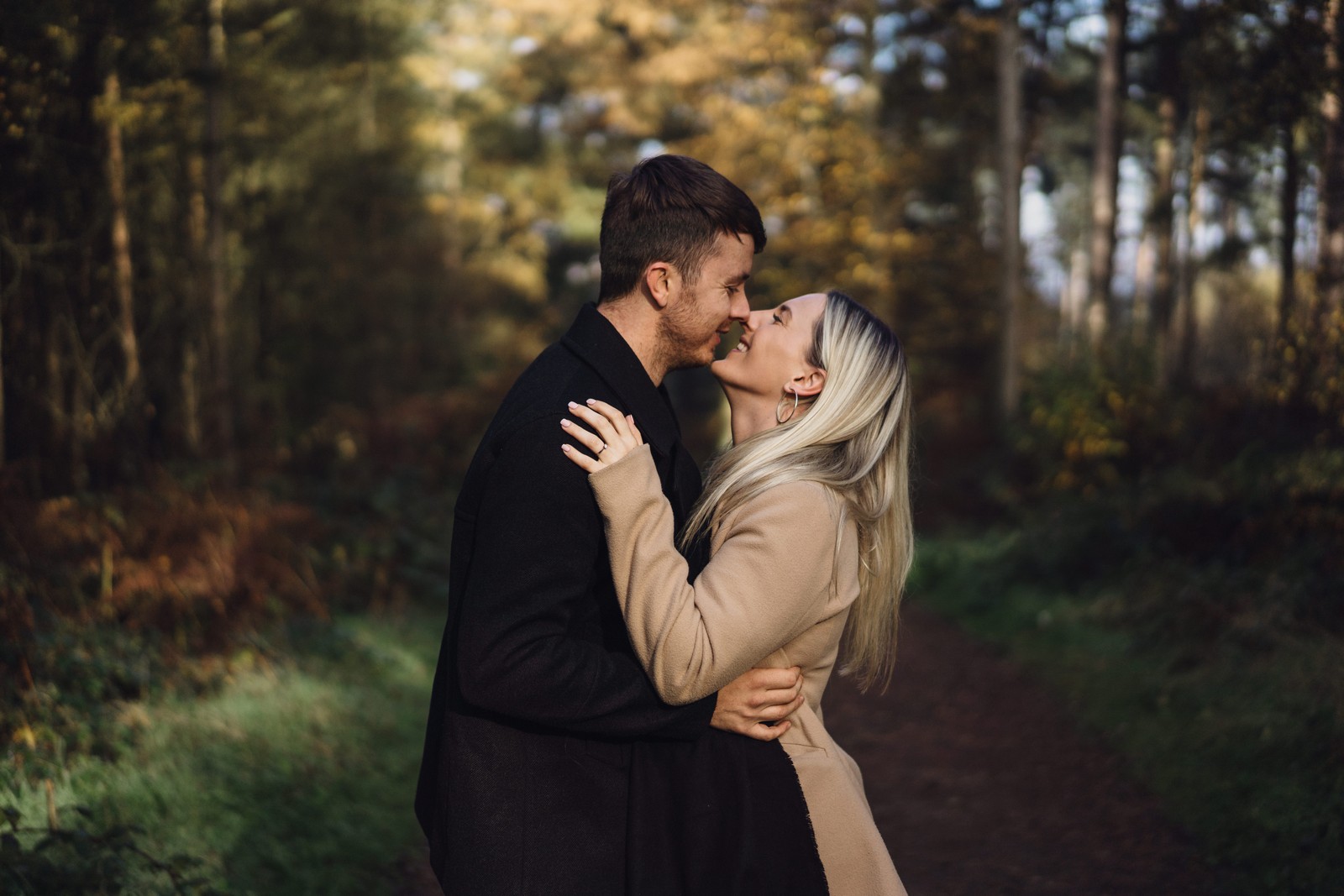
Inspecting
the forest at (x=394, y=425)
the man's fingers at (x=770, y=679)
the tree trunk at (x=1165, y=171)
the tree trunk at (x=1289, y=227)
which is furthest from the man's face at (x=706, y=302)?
the tree trunk at (x=1165, y=171)

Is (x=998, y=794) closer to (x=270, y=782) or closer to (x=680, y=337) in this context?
(x=270, y=782)

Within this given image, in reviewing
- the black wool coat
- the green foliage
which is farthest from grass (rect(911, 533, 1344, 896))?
the green foliage

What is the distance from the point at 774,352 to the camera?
2938 mm

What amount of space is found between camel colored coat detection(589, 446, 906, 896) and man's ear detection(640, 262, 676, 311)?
1.44 feet

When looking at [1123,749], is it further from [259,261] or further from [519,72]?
[519,72]

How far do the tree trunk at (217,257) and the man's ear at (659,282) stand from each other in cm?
934

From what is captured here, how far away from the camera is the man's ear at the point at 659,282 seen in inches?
100

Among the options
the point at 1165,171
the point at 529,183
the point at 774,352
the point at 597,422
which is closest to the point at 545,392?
the point at 597,422

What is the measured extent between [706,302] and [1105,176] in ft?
63.0

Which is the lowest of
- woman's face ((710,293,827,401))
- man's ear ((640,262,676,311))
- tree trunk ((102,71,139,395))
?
woman's face ((710,293,827,401))

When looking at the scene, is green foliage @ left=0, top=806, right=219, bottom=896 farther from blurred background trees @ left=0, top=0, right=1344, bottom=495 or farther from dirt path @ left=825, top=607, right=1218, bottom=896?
blurred background trees @ left=0, top=0, right=1344, bottom=495

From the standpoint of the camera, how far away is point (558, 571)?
2184 millimetres

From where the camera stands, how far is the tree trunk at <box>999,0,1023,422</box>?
18891mm

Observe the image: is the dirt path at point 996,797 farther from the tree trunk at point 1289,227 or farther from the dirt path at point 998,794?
the tree trunk at point 1289,227
